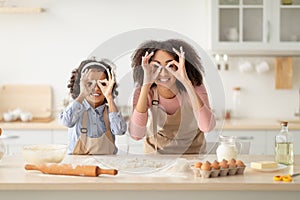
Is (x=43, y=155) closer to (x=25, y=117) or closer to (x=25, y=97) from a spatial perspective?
(x=25, y=117)

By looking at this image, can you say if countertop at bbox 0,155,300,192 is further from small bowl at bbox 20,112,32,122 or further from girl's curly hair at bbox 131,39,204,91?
small bowl at bbox 20,112,32,122

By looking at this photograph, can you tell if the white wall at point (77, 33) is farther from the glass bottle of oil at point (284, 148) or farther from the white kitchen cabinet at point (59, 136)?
the glass bottle of oil at point (284, 148)

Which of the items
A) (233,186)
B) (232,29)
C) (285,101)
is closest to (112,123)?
(233,186)

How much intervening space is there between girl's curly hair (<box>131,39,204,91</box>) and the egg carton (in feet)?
1.47

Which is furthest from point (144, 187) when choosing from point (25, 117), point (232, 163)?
point (25, 117)

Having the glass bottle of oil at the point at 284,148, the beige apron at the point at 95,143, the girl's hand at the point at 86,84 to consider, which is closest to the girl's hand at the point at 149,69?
the girl's hand at the point at 86,84

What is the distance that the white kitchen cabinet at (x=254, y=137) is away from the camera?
421cm

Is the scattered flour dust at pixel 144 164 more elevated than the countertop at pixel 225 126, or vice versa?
the countertop at pixel 225 126

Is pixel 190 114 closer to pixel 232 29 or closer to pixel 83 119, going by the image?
pixel 83 119

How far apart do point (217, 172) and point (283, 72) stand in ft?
8.23

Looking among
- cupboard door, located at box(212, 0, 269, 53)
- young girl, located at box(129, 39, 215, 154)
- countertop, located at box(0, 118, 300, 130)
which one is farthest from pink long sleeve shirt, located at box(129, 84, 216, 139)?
cupboard door, located at box(212, 0, 269, 53)

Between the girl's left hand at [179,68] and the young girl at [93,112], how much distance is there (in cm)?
26

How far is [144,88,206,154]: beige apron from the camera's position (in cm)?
261

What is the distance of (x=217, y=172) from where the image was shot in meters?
2.24
